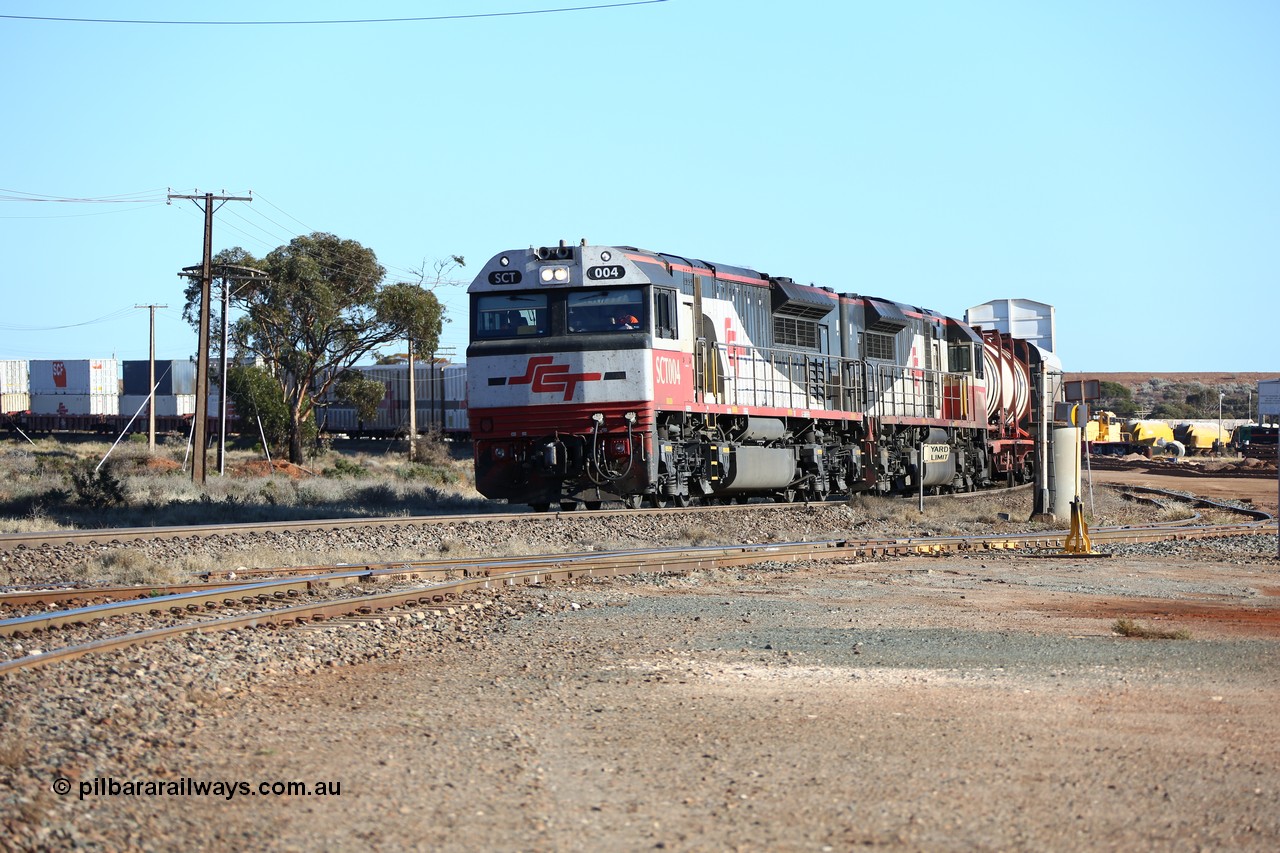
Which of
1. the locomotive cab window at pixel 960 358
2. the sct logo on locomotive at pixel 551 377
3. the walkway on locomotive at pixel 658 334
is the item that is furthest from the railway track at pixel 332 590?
the locomotive cab window at pixel 960 358

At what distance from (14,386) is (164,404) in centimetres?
996

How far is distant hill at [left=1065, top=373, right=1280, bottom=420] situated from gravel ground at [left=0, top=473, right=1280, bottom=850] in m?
94.1

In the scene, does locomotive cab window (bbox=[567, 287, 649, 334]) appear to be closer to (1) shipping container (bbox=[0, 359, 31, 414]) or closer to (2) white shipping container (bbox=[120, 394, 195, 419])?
(2) white shipping container (bbox=[120, 394, 195, 419])

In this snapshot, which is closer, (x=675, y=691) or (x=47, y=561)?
(x=675, y=691)

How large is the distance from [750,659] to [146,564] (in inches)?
284

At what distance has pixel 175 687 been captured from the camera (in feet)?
22.8

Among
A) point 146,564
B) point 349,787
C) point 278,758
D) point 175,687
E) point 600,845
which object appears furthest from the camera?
point 146,564

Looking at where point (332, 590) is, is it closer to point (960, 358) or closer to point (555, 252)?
point (555, 252)

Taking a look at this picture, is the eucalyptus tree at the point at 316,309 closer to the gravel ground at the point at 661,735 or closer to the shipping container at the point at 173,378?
the shipping container at the point at 173,378

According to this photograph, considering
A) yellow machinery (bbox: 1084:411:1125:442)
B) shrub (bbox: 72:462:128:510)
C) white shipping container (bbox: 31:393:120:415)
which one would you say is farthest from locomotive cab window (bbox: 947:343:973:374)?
white shipping container (bbox: 31:393:120:415)

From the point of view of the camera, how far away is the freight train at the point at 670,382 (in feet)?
60.0

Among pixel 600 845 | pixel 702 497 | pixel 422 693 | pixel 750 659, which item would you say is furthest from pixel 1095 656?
pixel 702 497

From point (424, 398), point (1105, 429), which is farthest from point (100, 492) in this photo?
point (1105, 429)

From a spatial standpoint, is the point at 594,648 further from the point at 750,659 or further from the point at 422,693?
the point at 422,693
